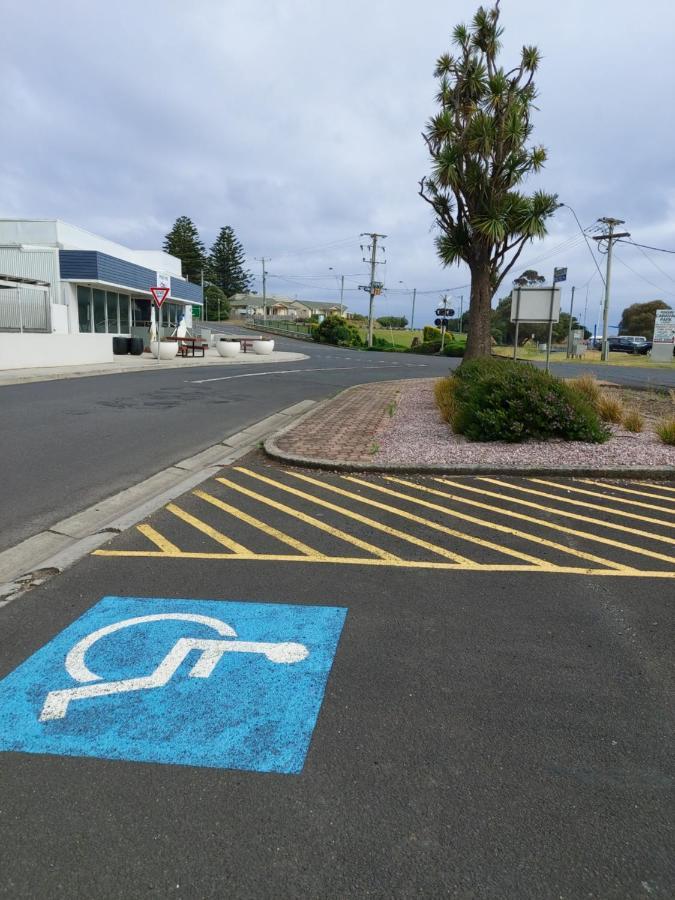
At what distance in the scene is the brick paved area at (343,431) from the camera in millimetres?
8500

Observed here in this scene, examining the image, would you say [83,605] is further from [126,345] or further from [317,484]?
[126,345]

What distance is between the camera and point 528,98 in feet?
52.8

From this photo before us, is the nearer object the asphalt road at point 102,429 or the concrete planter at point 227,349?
the asphalt road at point 102,429

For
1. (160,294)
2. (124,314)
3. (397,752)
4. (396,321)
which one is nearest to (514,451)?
(397,752)

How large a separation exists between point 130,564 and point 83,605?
70 centimetres

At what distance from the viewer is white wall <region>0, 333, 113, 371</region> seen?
20.1 metres

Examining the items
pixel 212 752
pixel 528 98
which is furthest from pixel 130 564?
pixel 528 98

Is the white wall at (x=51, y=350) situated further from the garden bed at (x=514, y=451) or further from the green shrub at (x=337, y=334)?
the green shrub at (x=337, y=334)

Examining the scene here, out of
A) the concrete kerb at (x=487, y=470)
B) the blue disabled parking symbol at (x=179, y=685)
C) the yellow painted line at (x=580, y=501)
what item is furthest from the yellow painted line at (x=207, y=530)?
the yellow painted line at (x=580, y=501)

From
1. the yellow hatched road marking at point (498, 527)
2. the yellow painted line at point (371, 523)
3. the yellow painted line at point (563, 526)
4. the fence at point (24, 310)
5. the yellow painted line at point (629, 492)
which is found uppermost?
the fence at point (24, 310)

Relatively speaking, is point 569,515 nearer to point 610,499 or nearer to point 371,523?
point 610,499

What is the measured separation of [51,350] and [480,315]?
14913 mm

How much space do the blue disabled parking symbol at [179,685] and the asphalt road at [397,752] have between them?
0.09 ft

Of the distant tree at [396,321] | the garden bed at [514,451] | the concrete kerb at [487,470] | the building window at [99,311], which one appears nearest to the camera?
the concrete kerb at [487,470]
